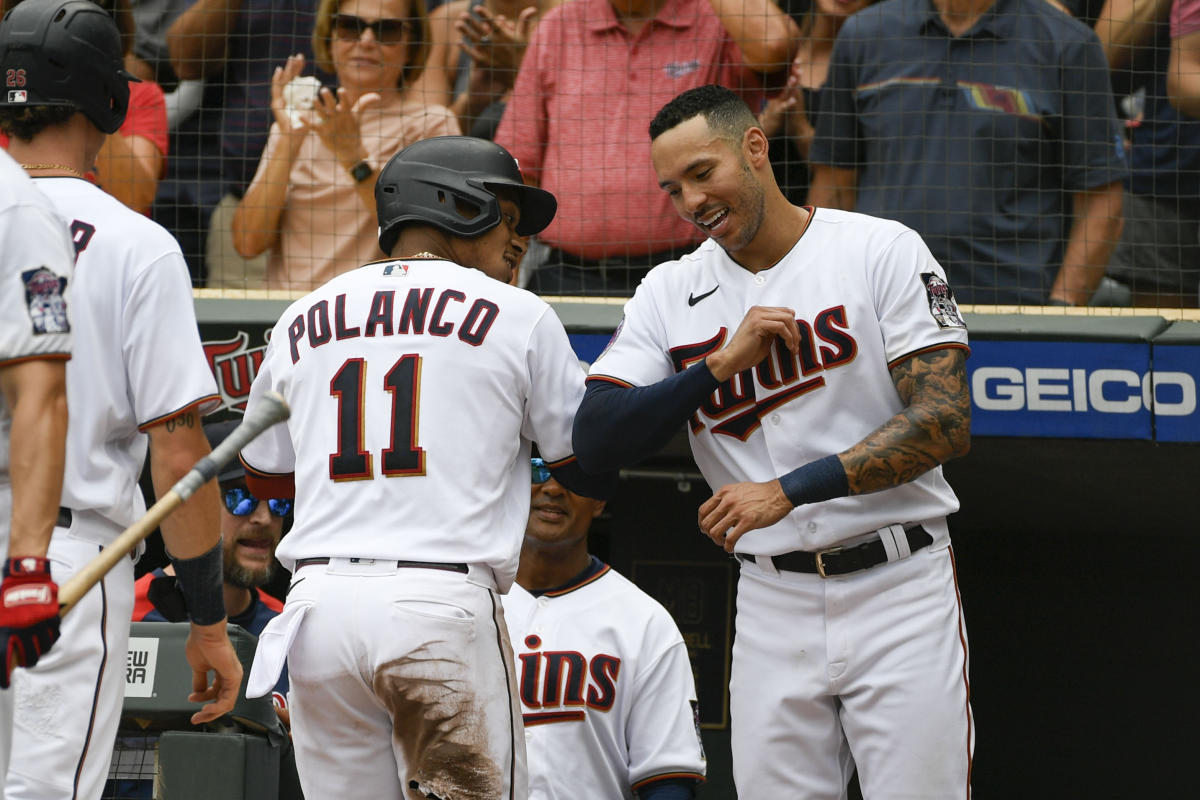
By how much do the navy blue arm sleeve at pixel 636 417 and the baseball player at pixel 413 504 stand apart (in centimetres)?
6

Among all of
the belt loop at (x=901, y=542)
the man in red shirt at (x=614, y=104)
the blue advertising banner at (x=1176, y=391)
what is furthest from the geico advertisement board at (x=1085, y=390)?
the belt loop at (x=901, y=542)

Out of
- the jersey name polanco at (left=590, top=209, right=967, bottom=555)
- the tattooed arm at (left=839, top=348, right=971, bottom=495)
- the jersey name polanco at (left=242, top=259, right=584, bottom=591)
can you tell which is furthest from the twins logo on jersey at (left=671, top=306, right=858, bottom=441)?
the jersey name polanco at (left=242, top=259, right=584, bottom=591)

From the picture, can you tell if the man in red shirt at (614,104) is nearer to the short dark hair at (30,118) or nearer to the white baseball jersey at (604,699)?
the white baseball jersey at (604,699)

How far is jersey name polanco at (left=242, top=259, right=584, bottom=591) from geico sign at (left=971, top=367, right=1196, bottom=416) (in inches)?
72.2

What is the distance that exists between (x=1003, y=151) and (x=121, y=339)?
118 inches

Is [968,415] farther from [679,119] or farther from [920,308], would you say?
[679,119]

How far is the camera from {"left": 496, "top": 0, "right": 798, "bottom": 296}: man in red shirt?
16.1 feet

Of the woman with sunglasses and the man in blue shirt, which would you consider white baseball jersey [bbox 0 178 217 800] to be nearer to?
the woman with sunglasses

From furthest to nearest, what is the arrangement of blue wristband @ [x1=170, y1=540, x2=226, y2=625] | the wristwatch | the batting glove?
the wristwatch, blue wristband @ [x1=170, y1=540, x2=226, y2=625], the batting glove

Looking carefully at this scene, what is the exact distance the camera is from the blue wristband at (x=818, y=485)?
2738 millimetres

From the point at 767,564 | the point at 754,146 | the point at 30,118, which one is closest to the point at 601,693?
the point at 767,564

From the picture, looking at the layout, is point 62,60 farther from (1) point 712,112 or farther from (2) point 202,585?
(1) point 712,112

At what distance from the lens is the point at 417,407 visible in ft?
8.57

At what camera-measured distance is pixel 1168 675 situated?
5.36 m
